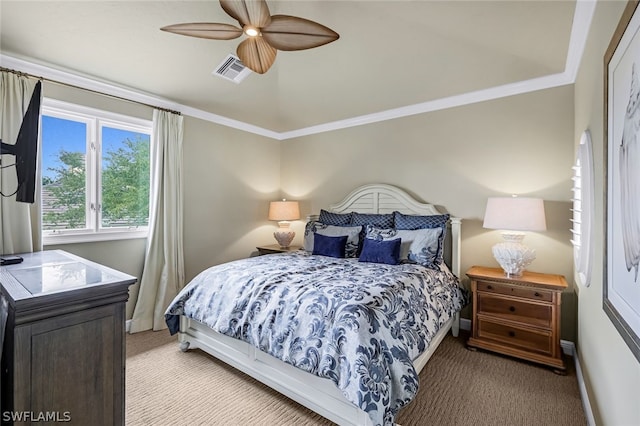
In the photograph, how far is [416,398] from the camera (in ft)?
6.64

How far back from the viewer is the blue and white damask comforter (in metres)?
1.55

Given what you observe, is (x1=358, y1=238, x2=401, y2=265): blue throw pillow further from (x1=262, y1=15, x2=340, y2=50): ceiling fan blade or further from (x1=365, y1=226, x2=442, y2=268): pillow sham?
(x1=262, y1=15, x2=340, y2=50): ceiling fan blade

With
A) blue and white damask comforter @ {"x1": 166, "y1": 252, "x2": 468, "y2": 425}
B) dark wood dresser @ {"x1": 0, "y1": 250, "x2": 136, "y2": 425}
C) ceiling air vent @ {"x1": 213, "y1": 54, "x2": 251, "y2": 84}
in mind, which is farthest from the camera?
ceiling air vent @ {"x1": 213, "y1": 54, "x2": 251, "y2": 84}

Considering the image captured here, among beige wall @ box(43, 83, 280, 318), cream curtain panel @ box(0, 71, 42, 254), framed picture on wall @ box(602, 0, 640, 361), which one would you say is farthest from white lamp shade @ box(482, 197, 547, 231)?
cream curtain panel @ box(0, 71, 42, 254)

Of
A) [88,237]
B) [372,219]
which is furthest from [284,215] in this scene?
[88,237]

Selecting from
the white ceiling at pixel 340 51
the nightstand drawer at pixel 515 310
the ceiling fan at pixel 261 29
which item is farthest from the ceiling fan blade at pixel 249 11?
the nightstand drawer at pixel 515 310

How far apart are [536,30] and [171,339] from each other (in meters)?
4.22

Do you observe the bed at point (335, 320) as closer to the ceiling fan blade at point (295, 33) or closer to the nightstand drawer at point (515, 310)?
the nightstand drawer at point (515, 310)

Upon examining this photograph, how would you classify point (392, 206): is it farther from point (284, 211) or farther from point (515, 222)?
point (284, 211)

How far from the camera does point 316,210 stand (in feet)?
14.9

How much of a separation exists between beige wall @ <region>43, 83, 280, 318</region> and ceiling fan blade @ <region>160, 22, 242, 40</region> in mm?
1668

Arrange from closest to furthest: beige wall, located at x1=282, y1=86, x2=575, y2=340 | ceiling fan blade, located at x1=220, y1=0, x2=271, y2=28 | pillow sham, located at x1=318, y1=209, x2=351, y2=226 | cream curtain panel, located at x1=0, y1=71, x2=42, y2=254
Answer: ceiling fan blade, located at x1=220, y1=0, x2=271, y2=28 < cream curtain panel, located at x1=0, y1=71, x2=42, y2=254 < beige wall, located at x1=282, y1=86, x2=575, y2=340 < pillow sham, located at x1=318, y1=209, x2=351, y2=226

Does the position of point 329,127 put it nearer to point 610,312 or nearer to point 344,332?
point 344,332

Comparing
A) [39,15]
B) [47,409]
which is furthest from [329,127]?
[47,409]
